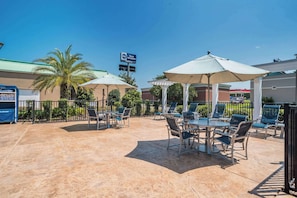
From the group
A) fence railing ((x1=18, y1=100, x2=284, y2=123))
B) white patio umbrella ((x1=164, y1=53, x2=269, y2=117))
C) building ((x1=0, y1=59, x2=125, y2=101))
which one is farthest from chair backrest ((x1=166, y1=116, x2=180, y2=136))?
building ((x1=0, y1=59, x2=125, y2=101))

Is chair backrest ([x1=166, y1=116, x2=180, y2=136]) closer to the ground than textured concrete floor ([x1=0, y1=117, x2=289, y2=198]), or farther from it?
farther from it

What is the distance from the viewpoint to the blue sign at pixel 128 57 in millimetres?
31987

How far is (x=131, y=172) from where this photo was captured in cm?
331

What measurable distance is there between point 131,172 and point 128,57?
1217 inches

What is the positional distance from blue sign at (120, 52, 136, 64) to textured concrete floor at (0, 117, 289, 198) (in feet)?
92.8

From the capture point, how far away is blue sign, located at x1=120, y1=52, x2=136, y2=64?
31987 millimetres

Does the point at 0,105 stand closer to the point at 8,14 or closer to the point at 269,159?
the point at 8,14

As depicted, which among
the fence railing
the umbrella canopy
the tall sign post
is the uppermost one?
the tall sign post

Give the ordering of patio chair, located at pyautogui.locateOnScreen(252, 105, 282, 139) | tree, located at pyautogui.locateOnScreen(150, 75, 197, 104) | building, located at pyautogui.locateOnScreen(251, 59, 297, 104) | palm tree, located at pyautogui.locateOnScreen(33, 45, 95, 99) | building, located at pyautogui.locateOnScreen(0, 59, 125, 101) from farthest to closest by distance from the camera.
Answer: tree, located at pyautogui.locateOnScreen(150, 75, 197, 104) < building, located at pyautogui.locateOnScreen(251, 59, 297, 104) < building, located at pyautogui.locateOnScreen(0, 59, 125, 101) < palm tree, located at pyautogui.locateOnScreen(33, 45, 95, 99) < patio chair, located at pyautogui.locateOnScreen(252, 105, 282, 139)

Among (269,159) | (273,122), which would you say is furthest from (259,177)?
(273,122)

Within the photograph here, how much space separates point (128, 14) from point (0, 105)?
9760 mm

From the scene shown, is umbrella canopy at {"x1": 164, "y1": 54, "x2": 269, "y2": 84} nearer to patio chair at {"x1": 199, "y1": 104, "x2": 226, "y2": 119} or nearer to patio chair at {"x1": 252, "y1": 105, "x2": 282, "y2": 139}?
patio chair at {"x1": 199, "y1": 104, "x2": 226, "y2": 119}

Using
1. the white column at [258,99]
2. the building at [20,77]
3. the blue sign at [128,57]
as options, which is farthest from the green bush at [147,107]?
the blue sign at [128,57]

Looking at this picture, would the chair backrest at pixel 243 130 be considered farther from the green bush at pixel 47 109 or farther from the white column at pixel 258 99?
the green bush at pixel 47 109
